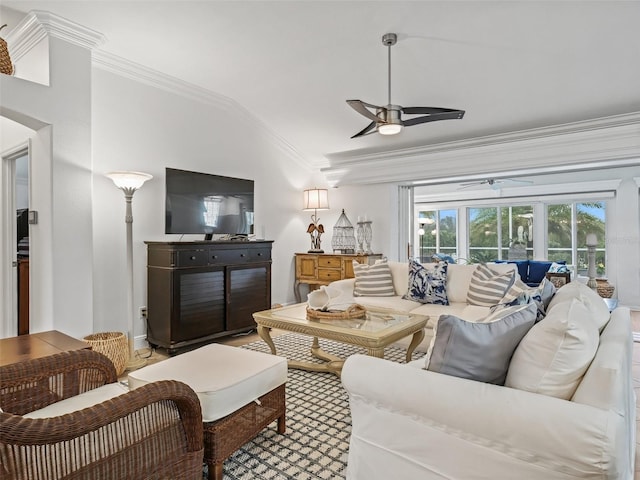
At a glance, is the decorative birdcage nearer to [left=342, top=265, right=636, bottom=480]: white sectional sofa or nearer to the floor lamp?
the floor lamp

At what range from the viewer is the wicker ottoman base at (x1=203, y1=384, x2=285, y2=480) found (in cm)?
165

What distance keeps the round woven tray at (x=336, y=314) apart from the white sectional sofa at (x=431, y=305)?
2.07ft

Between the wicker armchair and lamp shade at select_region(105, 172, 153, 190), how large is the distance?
184 centimetres

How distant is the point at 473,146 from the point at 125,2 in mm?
3865

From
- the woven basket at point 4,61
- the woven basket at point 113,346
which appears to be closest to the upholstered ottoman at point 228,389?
the woven basket at point 113,346

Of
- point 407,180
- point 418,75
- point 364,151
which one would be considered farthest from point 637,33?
point 364,151

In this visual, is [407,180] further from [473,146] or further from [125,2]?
[125,2]

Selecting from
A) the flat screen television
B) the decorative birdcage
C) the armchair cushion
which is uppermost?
the flat screen television

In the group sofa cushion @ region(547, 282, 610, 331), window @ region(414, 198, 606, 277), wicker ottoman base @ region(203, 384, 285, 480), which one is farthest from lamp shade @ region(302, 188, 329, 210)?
sofa cushion @ region(547, 282, 610, 331)

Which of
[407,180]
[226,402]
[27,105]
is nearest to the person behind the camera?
[226,402]

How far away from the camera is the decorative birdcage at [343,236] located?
573cm

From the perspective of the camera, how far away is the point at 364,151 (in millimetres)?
5504

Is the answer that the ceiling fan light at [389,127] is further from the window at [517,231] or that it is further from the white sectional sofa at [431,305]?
the window at [517,231]

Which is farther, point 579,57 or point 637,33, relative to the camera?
point 579,57
